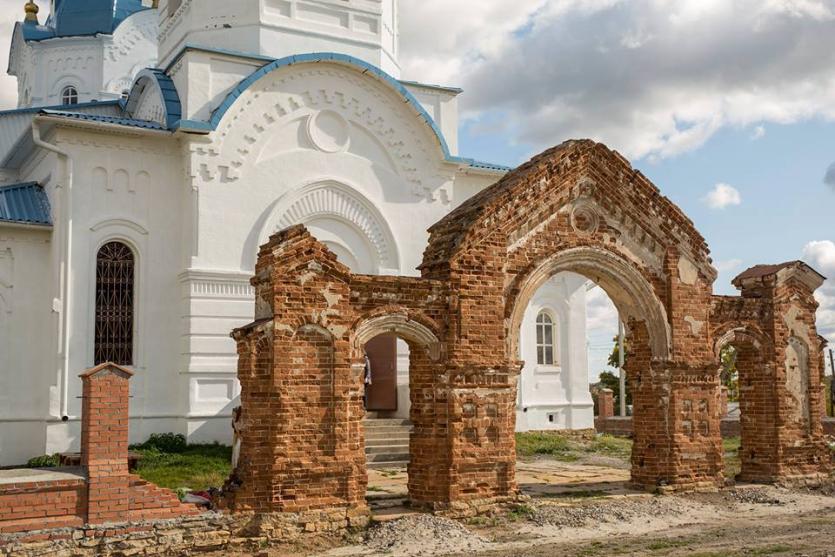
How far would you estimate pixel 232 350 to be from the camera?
54.2 feet

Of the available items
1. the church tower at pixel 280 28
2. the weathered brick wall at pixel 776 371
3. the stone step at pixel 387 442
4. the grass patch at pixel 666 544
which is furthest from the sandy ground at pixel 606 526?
the church tower at pixel 280 28

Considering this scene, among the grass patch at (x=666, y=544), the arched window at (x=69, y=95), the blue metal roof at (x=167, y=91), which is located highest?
the arched window at (x=69, y=95)

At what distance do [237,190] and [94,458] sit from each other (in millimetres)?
8351

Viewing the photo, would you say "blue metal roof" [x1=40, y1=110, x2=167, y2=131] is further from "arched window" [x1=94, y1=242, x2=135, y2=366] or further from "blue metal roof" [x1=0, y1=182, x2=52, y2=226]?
"arched window" [x1=94, y1=242, x2=135, y2=366]

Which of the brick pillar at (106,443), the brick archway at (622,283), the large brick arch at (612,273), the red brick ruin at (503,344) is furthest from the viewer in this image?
the brick archway at (622,283)

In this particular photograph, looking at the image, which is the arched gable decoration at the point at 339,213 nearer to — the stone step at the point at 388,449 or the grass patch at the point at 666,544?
the stone step at the point at 388,449

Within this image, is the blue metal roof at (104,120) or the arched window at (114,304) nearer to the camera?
the blue metal roof at (104,120)

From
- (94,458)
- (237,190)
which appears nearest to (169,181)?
(237,190)

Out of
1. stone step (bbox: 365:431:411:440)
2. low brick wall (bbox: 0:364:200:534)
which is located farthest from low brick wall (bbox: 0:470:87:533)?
stone step (bbox: 365:431:411:440)

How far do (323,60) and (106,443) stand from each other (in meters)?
10.0

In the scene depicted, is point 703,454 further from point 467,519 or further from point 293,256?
point 293,256

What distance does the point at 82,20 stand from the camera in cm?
2695

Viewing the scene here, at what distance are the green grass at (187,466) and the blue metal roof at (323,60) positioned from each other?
5.44 m

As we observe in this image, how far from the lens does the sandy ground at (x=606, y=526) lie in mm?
9867
